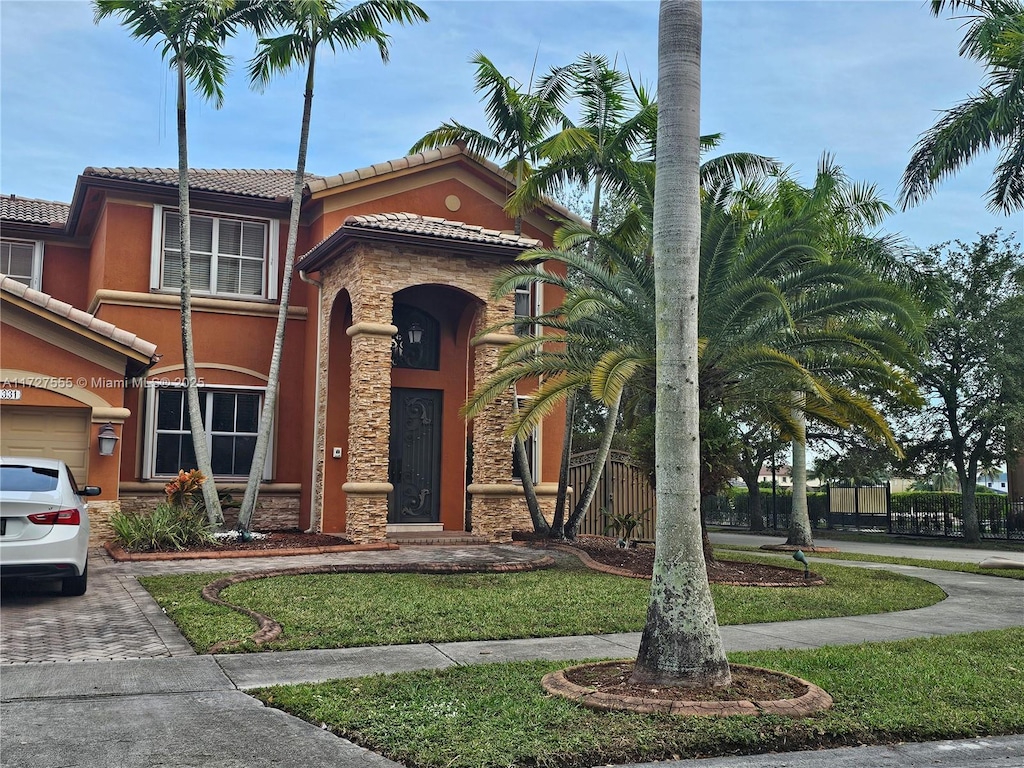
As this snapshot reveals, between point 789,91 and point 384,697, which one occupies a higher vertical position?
point 789,91

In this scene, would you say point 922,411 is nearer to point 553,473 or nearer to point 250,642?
point 553,473

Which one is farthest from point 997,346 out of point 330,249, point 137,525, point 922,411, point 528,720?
point 528,720

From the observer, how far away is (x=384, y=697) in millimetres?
6293

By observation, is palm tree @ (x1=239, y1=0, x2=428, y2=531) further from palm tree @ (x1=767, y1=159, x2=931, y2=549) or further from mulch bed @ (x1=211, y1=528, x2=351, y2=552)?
palm tree @ (x1=767, y1=159, x2=931, y2=549)

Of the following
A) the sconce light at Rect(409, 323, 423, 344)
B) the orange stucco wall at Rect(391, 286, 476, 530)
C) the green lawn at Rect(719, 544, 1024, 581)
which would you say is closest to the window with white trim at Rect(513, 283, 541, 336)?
the orange stucco wall at Rect(391, 286, 476, 530)

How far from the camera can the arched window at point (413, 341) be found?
1881 centimetres

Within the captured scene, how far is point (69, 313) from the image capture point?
1481 centimetres

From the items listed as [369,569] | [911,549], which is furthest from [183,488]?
[911,549]

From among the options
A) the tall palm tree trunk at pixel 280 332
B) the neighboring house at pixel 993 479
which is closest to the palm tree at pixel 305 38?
the tall palm tree trunk at pixel 280 332

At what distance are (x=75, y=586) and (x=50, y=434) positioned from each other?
5794mm

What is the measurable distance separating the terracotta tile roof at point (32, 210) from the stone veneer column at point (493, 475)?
36.0 ft

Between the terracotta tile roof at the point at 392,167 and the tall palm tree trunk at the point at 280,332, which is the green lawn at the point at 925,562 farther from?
the terracotta tile roof at the point at 392,167

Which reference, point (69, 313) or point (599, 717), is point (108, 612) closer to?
point (599, 717)

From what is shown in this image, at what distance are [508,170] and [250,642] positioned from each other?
1372 centimetres
